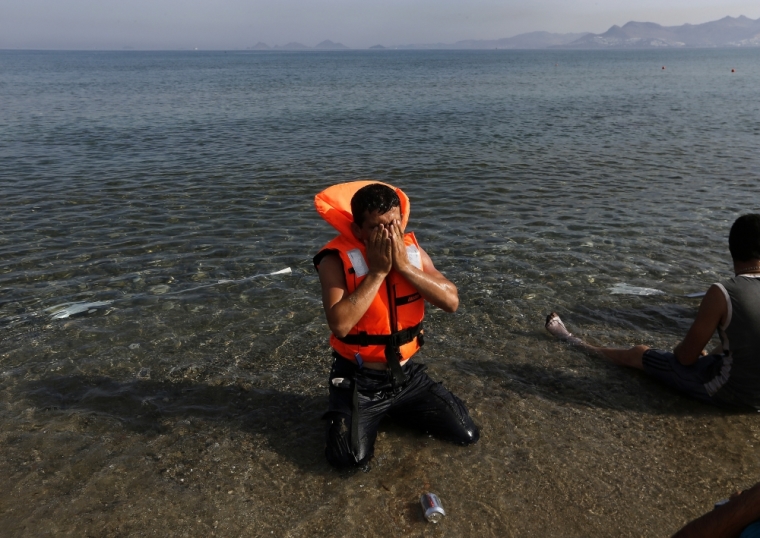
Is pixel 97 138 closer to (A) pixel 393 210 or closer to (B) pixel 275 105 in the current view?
(B) pixel 275 105

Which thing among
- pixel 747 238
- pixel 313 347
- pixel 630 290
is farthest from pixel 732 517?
pixel 630 290

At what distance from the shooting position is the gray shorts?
19.2ft

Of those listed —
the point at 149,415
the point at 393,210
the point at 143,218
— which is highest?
the point at 393,210

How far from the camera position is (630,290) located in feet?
29.7

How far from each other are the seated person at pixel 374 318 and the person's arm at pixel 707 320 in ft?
7.41

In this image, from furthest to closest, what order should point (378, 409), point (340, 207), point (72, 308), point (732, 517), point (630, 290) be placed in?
point (630, 290) < point (72, 308) < point (378, 409) < point (340, 207) < point (732, 517)

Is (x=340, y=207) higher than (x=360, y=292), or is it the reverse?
(x=340, y=207)

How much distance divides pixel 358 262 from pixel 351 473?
1.84 meters

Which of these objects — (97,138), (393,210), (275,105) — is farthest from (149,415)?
(275,105)

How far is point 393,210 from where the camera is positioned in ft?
15.8

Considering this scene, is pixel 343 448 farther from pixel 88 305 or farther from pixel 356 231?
pixel 88 305

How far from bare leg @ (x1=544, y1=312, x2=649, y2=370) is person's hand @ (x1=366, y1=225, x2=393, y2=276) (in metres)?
3.52

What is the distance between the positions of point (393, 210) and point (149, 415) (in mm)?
3485

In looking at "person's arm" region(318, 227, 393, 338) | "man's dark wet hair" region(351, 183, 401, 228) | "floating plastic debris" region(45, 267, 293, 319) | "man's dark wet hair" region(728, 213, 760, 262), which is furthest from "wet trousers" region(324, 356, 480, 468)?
"floating plastic debris" region(45, 267, 293, 319)
